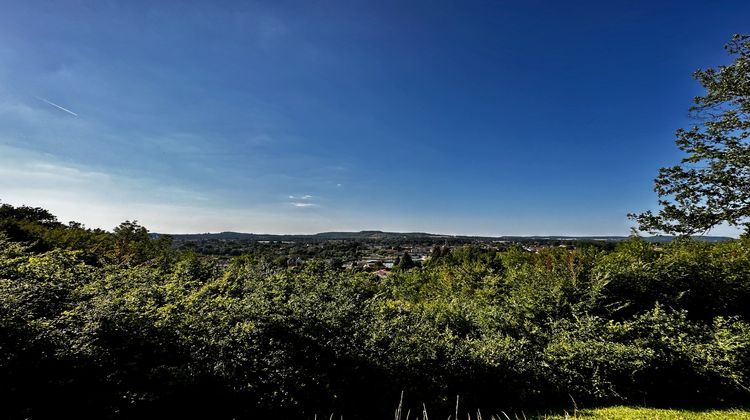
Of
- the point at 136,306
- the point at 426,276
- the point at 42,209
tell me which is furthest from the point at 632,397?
the point at 42,209

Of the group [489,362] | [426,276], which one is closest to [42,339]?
[489,362]

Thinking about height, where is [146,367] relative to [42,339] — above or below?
below

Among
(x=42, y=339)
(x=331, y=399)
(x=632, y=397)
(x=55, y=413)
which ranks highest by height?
(x=42, y=339)

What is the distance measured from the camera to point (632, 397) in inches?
332

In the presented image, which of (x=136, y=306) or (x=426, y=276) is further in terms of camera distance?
(x=426, y=276)

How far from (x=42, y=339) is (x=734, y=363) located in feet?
46.5

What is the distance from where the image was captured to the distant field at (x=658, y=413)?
279 inches

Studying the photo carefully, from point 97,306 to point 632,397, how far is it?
1190cm

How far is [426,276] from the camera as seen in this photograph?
22859 millimetres

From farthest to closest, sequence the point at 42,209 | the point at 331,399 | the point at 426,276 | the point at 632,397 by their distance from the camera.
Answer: the point at 42,209
the point at 426,276
the point at 632,397
the point at 331,399

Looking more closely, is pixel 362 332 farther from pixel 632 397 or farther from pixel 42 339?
pixel 632 397

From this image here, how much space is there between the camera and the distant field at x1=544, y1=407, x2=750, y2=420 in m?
7.07

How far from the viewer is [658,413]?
7.32 metres

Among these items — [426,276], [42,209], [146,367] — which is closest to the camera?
[146,367]
